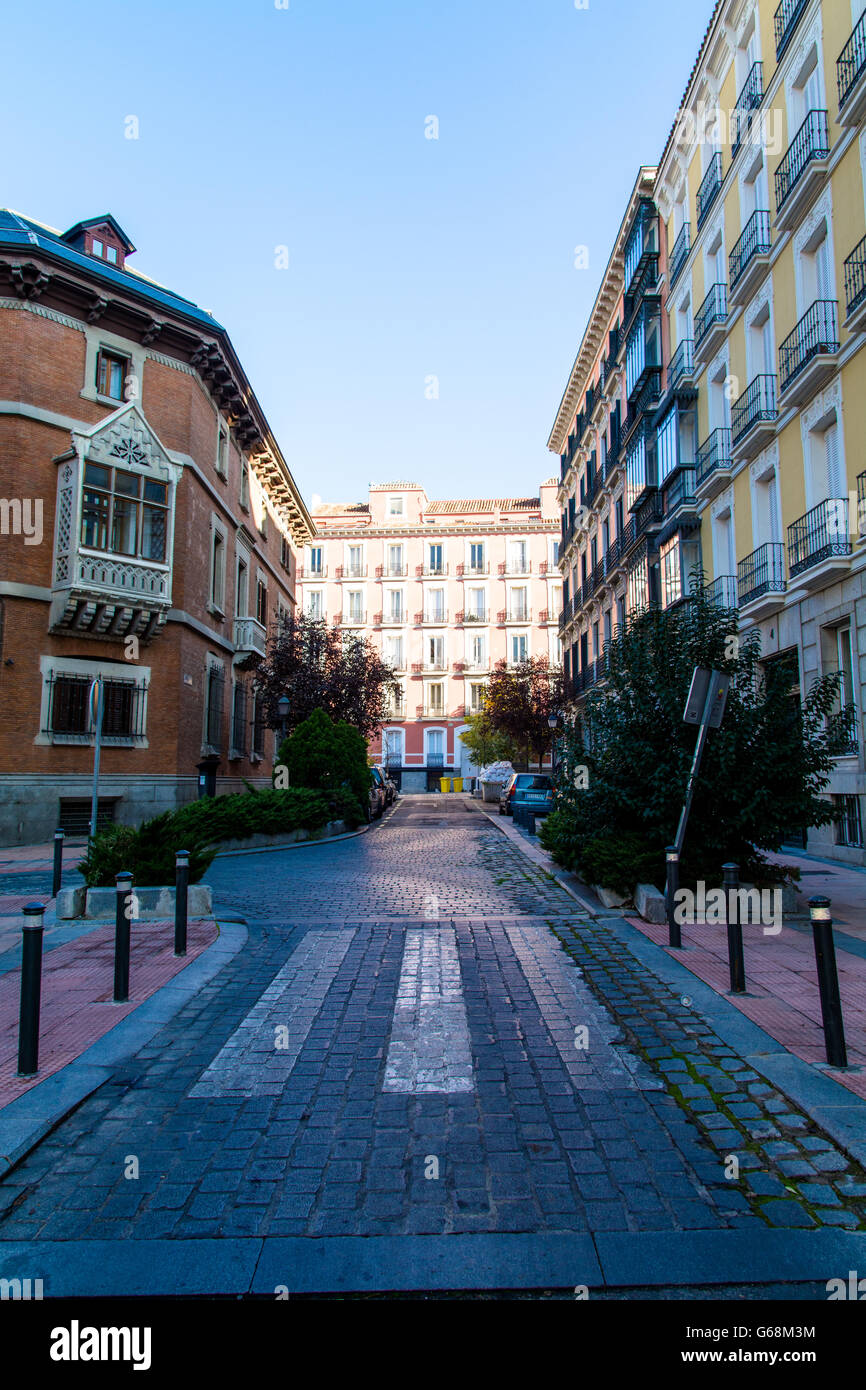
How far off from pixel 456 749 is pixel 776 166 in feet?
145

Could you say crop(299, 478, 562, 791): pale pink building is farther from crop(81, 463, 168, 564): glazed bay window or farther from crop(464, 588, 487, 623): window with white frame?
crop(81, 463, 168, 564): glazed bay window

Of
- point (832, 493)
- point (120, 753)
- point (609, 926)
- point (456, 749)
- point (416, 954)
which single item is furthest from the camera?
point (456, 749)

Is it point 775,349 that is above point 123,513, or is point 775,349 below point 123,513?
above

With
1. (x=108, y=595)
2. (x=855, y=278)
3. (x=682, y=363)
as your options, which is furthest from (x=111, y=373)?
(x=855, y=278)

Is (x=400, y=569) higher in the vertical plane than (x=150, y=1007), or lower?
higher

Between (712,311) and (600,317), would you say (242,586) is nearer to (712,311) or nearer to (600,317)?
(712,311)

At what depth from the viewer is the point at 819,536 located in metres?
16.0

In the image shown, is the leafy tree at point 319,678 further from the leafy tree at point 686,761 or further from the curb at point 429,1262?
the curb at point 429,1262

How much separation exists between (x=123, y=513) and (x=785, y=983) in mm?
17774

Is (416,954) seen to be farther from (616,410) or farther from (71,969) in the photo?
(616,410)

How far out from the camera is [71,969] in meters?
6.89

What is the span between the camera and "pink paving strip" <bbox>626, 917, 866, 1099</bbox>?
4.88 metres
